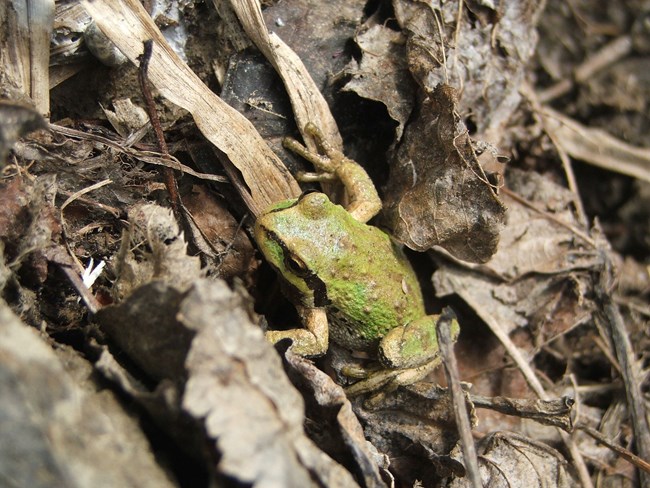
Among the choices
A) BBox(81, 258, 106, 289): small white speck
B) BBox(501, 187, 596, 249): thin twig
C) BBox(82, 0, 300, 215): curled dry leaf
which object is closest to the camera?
BBox(81, 258, 106, 289): small white speck

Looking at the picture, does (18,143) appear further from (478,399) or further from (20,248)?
(478,399)

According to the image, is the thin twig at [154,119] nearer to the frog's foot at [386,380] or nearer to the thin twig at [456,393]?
the frog's foot at [386,380]

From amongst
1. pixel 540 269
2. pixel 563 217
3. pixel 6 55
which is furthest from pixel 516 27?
pixel 6 55

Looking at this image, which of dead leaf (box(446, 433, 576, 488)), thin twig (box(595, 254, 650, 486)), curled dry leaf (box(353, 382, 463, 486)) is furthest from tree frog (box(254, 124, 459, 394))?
thin twig (box(595, 254, 650, 486))

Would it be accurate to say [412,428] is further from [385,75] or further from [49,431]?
[385,75]

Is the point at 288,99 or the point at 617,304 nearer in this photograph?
the point at 288,99

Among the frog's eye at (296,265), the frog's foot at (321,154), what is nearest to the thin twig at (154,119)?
the frog's eye at (296,265)

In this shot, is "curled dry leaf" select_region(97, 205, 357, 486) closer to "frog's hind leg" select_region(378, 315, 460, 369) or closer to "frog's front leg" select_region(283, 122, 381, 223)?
"frog's hind leg" select_region(378, 315, 460, 369)
